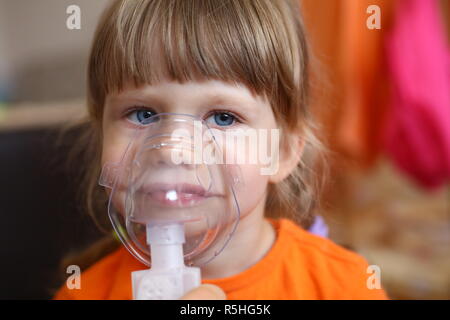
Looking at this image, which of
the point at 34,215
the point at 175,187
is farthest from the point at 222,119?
the point at 34,215

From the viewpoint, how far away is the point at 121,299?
2.63 feet

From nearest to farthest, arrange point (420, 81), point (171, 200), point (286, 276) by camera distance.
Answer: point (171, 200)
point (286, 276)
point (420, 81)

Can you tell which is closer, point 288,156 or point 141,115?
point 141,115

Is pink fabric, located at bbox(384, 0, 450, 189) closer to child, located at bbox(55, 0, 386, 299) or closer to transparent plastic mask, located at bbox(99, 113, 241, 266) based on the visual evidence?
child, located at bbox(55, 0, 386, 299)

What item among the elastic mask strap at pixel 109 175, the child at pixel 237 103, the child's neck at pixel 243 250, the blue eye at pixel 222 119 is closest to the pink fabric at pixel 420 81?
the child at pixel 237 103

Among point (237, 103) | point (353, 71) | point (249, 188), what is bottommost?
point (249, 188)

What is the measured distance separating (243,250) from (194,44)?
0.99 ft

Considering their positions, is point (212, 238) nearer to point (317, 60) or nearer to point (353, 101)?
point (317, 60)

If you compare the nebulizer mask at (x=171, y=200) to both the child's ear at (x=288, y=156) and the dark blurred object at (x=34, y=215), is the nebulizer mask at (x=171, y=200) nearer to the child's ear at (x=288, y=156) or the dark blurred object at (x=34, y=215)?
the child's ear at (x=288, y=156)

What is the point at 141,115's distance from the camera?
2.37 ft

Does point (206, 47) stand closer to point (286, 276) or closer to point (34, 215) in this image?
point (286, 276)

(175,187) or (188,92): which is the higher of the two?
(188,92)

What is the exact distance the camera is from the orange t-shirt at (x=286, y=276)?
0.80 m

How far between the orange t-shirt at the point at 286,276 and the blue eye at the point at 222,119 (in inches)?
8.5
